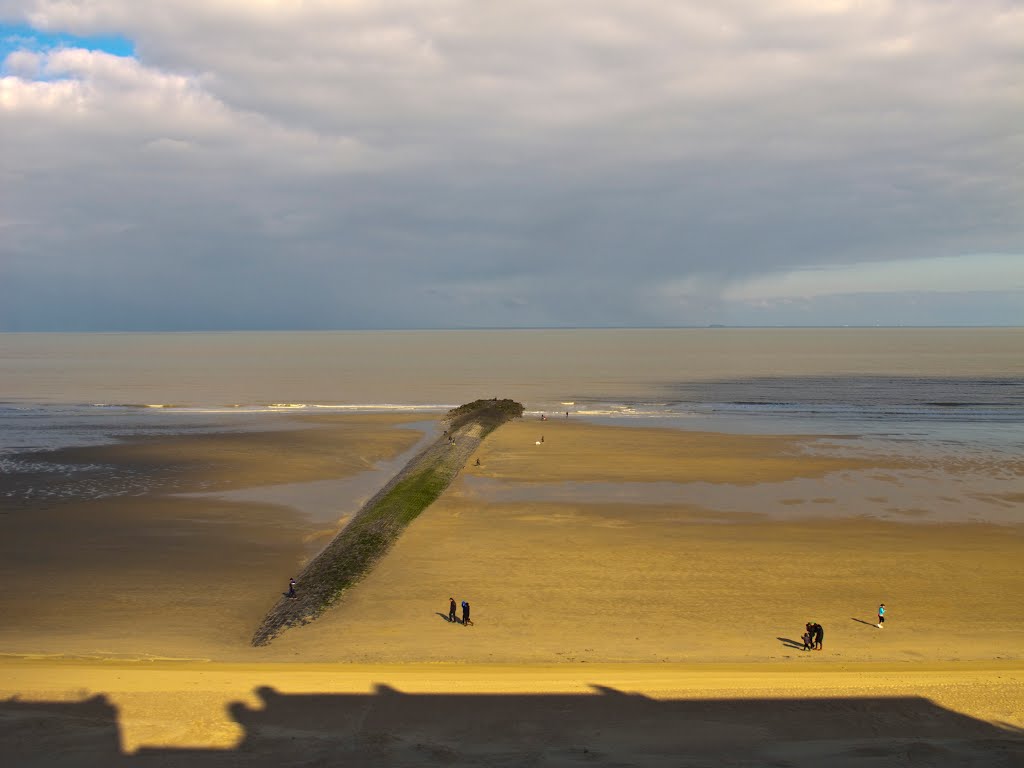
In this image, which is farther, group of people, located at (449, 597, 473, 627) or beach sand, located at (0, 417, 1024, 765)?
group of people, located at (449, 597, 473, 627)

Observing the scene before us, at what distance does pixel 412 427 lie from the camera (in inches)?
2552

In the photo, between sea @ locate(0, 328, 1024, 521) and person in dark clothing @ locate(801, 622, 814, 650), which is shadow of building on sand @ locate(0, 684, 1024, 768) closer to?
person in dark clothing @ locate(801, 622, 814, 650)

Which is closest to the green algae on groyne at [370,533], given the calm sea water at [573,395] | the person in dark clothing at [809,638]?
the person in dark clothing at [809,638]

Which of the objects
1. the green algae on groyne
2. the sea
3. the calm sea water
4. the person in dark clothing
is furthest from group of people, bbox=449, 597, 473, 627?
the calm sea water

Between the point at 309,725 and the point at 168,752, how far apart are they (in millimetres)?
2594

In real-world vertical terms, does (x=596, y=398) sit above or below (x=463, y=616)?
above

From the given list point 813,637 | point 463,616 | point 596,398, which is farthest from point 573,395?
point 813,637

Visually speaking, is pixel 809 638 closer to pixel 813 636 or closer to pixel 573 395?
pixel 813 636

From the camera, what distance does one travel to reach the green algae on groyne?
2262 cm

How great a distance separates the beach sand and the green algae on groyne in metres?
0.63

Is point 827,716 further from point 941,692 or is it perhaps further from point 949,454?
point 949,454

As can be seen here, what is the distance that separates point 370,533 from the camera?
1158 inches

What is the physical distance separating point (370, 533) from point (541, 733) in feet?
51.1

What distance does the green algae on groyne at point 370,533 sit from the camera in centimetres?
2262
